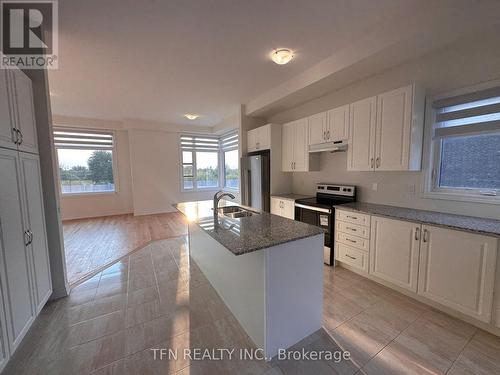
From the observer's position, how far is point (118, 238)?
13.9ft

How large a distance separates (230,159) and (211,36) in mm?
4865

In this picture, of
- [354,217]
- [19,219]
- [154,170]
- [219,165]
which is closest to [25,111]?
[19,219]

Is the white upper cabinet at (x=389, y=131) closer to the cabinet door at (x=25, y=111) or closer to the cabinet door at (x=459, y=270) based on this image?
the cabinet door at (x=459, y=270)

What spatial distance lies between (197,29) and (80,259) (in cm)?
363

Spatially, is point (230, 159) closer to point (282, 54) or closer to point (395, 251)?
point (282, 54)

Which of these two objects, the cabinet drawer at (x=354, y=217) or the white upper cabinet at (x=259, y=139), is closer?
the cabinet drawer at (x=354, y=217)

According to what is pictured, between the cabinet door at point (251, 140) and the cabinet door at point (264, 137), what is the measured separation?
0.36 ft

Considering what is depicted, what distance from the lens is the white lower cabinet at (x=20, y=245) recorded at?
1.46m

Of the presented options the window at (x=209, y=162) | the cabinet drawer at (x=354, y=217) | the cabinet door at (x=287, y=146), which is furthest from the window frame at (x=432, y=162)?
the window at (x=209, y=162)

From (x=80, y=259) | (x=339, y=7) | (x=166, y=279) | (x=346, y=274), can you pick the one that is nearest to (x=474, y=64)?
(x=339, y=7)

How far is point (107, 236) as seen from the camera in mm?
4355

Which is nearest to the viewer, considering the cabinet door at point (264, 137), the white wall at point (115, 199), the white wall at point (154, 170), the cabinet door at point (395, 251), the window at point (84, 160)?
the cabinet door at point (395, 251)

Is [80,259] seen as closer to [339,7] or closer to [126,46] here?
[126,46]

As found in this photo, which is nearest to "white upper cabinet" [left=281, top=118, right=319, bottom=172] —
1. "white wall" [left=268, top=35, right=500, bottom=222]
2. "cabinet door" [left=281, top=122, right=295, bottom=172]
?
"cabinet door" [left=281, top=122, right=295, bottom=172]
